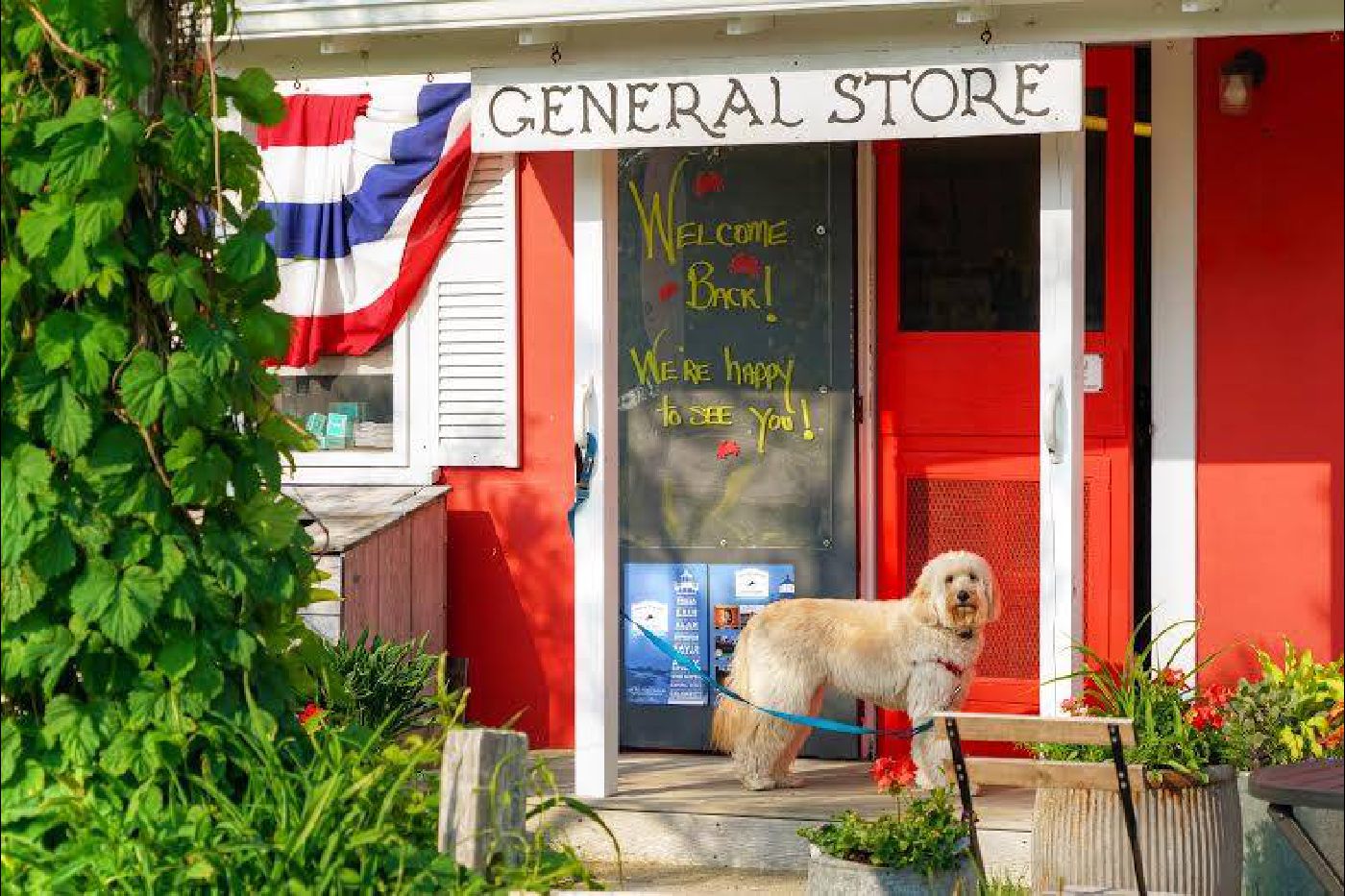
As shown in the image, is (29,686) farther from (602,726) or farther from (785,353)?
(785,353)

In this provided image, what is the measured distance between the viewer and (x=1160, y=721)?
21.1 ft

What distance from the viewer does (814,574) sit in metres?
8.40

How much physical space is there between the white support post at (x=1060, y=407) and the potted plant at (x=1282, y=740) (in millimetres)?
610

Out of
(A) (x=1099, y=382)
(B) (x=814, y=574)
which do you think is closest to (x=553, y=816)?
(B) (x=814, y=574)

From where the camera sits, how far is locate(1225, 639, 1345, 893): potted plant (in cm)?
634

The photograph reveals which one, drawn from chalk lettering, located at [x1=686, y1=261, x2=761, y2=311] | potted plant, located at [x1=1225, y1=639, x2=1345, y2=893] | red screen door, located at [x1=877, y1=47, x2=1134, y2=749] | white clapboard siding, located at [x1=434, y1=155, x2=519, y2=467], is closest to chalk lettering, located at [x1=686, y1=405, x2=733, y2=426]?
chalk lettering, located at [x1=686, y1=261, x2=761, y2=311]

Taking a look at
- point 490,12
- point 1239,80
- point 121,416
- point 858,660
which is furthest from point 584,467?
point 1239,80

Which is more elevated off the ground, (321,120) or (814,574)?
(321,120)

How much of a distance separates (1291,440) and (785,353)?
1.98 metres

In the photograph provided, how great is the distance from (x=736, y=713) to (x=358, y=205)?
269cm

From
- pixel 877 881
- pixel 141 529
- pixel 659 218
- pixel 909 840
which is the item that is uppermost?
pixel 659 218

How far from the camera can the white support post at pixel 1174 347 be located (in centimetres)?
786

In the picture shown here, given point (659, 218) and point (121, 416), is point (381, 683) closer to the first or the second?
point (659, 218)

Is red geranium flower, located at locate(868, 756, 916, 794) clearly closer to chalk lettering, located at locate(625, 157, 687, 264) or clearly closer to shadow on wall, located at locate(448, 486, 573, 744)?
shadow on wall, located at locate(448, 486, 573, 744)
